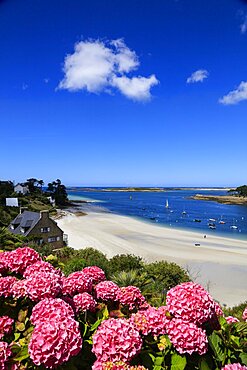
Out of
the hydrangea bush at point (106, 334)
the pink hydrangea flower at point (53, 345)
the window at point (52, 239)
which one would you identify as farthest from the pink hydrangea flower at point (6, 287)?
the window at point (52, 239)

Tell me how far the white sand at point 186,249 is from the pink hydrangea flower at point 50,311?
17141 mm

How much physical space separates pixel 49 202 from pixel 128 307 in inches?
3134

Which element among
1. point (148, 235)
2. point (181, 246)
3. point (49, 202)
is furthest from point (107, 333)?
point (49, 202)

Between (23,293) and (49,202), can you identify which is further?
(49,202)

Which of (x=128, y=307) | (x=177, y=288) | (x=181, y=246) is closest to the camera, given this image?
(x=177, y=288)

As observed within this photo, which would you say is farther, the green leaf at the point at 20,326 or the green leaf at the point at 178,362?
the green leaf at the point at 20,326

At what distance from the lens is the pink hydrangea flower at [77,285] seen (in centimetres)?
220

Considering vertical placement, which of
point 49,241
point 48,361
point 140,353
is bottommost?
Result: point 49,241

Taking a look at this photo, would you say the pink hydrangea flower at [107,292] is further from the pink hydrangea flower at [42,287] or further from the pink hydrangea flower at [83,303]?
the pink hydrangea flower at [42,287]

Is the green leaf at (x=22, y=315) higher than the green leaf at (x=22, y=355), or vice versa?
the green leaf at (x=22, y=315)

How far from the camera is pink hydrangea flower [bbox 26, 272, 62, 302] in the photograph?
181 centimetres

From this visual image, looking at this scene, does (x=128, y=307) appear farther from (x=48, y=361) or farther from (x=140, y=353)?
(x=48, y=361)

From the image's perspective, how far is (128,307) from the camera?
7.45 ft

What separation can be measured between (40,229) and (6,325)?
2728 cm
